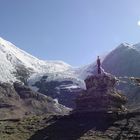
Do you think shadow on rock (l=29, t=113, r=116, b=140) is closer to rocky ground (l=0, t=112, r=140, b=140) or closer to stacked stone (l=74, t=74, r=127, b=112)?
rocky ground (l=0, t=112, r=140, b=140)

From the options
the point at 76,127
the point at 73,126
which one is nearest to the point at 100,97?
the point at 73,126

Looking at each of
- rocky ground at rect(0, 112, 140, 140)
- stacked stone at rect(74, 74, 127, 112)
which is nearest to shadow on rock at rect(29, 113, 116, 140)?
rocky ground at rect(0, 112, 140, 140)

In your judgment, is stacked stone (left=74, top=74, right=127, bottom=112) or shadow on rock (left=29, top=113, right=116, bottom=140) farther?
stacked stone (left=74, top=74, right=127, bottom=112)

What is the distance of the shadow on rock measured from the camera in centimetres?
8225

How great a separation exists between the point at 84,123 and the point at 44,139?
1033 centimetres

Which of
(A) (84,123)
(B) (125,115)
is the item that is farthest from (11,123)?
(B) (125,115)

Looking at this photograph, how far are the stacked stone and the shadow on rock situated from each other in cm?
626

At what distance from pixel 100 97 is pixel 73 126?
16140 millimetres

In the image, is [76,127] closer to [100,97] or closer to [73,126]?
[73,126]

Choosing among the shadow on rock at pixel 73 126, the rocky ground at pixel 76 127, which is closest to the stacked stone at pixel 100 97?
the shadow on rock at pixel 73 126

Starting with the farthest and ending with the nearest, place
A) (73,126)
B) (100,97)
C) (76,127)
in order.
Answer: (100,97)
(73,126)
(76,127)

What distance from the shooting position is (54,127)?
87.8 meters

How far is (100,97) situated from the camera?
335 ft

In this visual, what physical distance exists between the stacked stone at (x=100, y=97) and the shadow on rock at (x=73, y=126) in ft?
20.5
